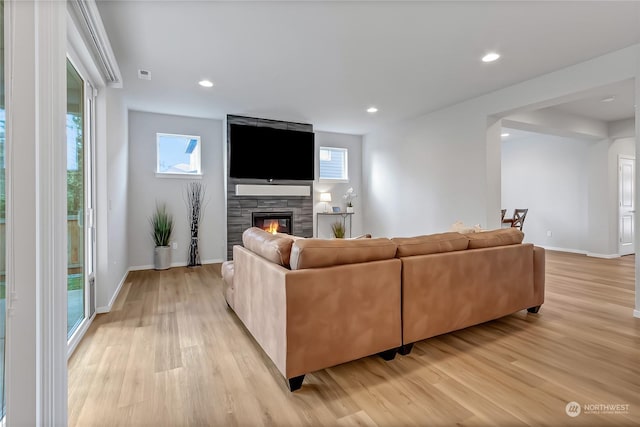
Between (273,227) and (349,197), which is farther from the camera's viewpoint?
(349,197)

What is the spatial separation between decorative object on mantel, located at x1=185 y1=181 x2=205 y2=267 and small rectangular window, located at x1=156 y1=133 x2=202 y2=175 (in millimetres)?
286

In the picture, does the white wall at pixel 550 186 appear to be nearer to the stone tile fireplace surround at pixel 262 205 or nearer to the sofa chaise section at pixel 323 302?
the stone tile fireplace surround at pixel 262 205

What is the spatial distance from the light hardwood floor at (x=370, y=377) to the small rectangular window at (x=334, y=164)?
4497 mm

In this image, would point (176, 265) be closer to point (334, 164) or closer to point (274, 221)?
point (274, 221)

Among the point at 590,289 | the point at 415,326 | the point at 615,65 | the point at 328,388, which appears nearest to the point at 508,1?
the point at 615,65

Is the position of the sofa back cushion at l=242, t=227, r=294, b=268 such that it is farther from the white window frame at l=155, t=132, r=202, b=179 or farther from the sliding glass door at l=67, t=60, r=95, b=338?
the white window frame at l=155, t=132, r=202, b=179

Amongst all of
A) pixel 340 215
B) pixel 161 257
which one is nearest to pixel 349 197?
pixel 340 215

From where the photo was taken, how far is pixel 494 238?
2.66m

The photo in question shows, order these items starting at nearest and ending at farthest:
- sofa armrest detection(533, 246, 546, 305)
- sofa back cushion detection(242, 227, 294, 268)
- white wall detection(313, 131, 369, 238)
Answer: sofa back cushion detection(242, 227, 294, 268) < sofa armrest detection(533, 246, 546, 305) < white wall detection(313, 131, 369, 238)

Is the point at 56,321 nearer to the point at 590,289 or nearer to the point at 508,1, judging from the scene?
the point at 508,1

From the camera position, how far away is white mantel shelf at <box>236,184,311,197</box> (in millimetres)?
5443

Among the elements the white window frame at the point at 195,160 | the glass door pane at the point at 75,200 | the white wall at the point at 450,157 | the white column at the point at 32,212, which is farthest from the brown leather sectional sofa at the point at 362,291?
the white window frame at the point at 195,160

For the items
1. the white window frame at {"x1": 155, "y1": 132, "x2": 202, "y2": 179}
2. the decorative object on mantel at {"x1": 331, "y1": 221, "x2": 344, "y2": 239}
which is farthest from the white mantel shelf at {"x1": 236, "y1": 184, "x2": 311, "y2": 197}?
the decorative object on mantel at {"x1": 331, "y1": 221, "x2": 344, "y2": 239}

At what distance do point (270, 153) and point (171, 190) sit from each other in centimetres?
183
